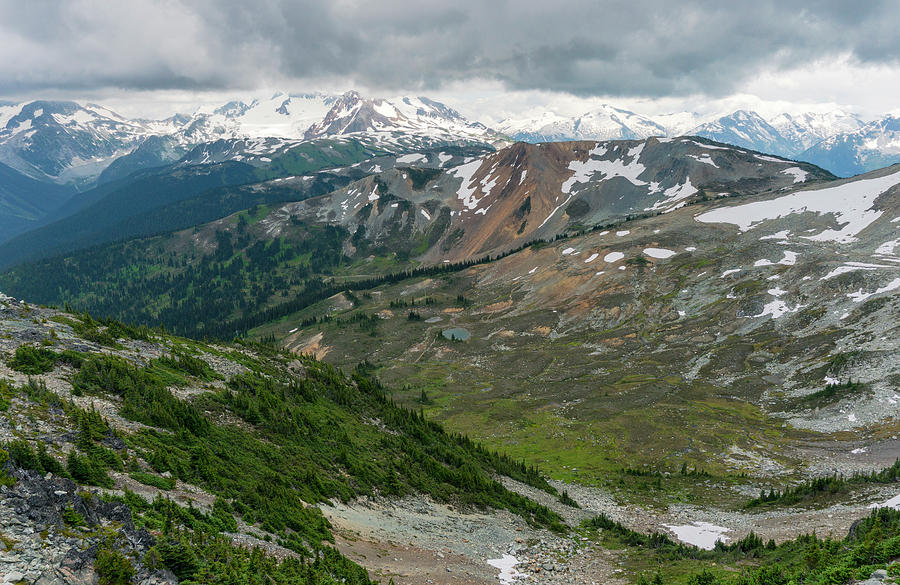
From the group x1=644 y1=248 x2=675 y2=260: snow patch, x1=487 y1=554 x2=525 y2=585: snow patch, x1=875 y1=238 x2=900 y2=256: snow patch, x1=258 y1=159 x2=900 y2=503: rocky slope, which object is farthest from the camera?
x1=644 y1=248 x2=675 y2=260: snow patch

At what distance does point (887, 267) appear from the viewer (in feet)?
334

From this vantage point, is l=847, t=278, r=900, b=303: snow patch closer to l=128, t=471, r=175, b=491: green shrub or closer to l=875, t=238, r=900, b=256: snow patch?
l=875, t=238, r=900, b=256: snow patch

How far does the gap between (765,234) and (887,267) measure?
41860mm

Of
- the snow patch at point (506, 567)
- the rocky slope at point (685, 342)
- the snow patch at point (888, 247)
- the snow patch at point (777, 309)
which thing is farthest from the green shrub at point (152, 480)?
the snow patch at point (888, 247)

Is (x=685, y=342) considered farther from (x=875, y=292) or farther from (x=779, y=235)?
(x=779, y=235)

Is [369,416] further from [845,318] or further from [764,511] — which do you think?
[845,318]

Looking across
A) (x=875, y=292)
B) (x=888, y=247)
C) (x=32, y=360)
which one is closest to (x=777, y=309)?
(x=875, y=292)

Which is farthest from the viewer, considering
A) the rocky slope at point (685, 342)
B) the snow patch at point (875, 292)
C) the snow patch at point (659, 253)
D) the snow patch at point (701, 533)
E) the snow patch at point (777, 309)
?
the snow patch at point (659, 253)

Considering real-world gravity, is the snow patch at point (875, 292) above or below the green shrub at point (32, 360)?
below

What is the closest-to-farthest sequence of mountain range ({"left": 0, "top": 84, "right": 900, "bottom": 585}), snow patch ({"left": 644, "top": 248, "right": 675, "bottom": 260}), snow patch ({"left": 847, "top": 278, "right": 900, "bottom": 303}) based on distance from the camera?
1. mountain range ({"left": 0, "top": 84, "right": 900, "bottom": 585})
2. snow patch ({"left": 847, "top": 278, "right": 900, "bottom": 303})
3. snow patch ({"left": 644, "top": 248, "right": 675, "bottom": 260})

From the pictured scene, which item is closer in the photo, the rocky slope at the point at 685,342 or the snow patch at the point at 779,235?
the rocky slope at the point at 685,342

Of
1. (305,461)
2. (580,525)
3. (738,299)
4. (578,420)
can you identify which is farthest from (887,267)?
(305,461)

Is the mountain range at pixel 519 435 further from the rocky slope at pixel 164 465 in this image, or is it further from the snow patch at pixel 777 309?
the snow patch at pixel 777 309

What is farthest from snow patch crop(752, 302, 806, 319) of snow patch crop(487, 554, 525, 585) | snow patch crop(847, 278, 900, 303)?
snow patch crop(487, 554, 525, 585)
